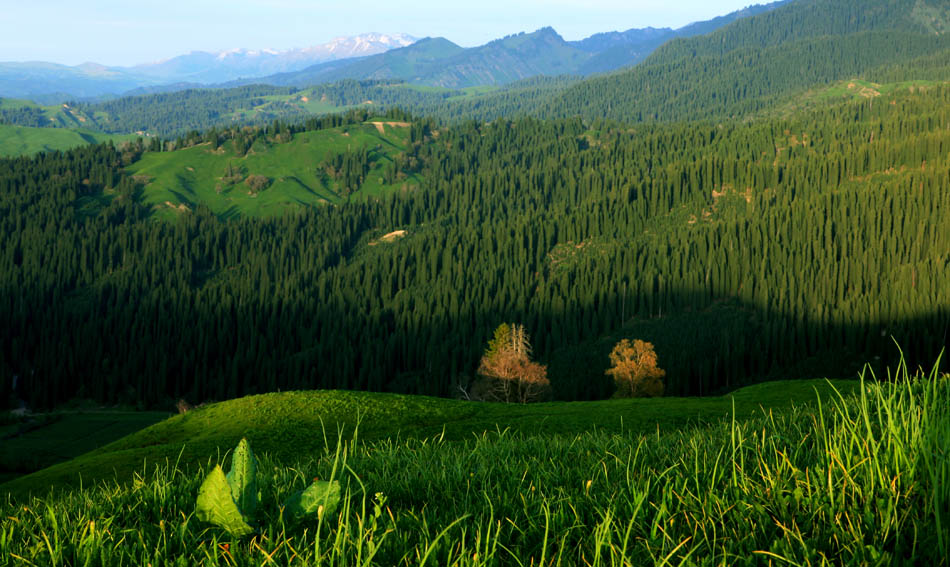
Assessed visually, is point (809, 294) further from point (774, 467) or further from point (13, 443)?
point (774, 467)

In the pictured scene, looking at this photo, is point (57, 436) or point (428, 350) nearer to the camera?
point (57, 436)

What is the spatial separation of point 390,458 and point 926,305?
173213 millimetres

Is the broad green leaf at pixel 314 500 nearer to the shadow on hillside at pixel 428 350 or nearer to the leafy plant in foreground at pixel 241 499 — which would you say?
the leafy plant in foreground at pixel 241 499

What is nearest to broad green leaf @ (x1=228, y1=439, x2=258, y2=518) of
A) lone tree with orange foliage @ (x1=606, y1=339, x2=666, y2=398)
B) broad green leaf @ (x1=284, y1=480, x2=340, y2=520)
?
broad green leaf @ (x1=284, y1=480, x2=340, y2=520)

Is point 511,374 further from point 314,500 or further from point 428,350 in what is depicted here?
point 314,500

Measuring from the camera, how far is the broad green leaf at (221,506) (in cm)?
577

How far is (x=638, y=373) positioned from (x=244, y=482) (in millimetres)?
102784

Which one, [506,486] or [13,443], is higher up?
[506,486]

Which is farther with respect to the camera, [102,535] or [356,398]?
[356,398]

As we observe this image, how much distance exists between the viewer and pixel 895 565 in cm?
453

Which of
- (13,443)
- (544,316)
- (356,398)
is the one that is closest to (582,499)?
(356,398)

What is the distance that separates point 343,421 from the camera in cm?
3569

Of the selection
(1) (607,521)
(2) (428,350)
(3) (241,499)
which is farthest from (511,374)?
(1) (607,521)

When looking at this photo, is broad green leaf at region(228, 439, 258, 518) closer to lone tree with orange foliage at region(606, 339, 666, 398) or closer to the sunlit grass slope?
the sunlit grass slope
